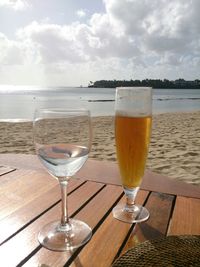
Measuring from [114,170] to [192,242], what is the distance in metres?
0.76

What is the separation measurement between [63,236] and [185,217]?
0.39 metres

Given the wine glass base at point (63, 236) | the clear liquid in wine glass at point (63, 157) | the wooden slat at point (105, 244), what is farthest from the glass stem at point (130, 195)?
the clear liquid in wine glass at point (63, 157)

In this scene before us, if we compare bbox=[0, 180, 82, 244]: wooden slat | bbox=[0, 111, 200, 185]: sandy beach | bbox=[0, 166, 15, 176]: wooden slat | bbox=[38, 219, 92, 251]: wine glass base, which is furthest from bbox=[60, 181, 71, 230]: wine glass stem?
bbox=[0, 111, 200, 185]: sandy beach

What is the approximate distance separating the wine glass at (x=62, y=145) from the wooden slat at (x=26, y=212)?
0.32 ft

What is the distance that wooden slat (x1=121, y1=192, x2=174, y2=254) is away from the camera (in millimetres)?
853

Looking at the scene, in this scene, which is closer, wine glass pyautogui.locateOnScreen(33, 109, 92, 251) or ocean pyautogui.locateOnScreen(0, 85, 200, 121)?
wine glass pyautogui.locateOnScreen(33, 109, 92, 251)

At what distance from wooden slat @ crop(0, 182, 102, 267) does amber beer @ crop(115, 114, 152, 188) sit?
0.17m

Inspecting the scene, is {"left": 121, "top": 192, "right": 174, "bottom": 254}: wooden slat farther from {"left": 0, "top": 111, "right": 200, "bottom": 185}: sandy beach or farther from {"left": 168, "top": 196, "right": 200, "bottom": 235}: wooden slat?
{"left": 0, "top": 111, "right": 200, "bottom": 185}: sandy beach

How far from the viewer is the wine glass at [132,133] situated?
109cm

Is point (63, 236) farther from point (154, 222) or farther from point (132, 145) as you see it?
point (132, 145)

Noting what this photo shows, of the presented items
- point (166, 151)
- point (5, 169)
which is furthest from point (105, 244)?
point (166, 151)

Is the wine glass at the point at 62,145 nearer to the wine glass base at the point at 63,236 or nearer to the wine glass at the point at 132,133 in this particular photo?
the wine glass base at the point at 63,236

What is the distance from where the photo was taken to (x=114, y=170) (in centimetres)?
150

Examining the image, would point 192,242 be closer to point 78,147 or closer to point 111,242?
point 111,242
